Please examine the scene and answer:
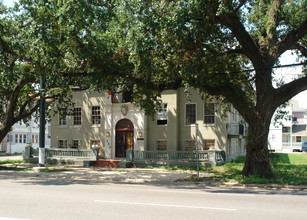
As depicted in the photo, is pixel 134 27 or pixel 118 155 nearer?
pixel 134 27

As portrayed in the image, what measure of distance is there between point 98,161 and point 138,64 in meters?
12.4

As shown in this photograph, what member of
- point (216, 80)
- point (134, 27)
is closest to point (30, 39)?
point (134, 27)

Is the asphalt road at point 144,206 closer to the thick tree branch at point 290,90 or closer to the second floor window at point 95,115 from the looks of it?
the thick tree branch at point 290,90

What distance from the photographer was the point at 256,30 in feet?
60.9

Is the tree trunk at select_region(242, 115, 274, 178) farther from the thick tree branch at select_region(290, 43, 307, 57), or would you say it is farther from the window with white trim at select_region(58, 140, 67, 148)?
the window with white trim at select_region(58, 140, 67, 148)

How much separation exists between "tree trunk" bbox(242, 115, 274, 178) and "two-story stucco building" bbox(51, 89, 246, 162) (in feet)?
27.2

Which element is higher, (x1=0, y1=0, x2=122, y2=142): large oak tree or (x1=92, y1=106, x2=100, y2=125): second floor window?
(x1=0, y1=0, x2=122, y2=142): large oak tree

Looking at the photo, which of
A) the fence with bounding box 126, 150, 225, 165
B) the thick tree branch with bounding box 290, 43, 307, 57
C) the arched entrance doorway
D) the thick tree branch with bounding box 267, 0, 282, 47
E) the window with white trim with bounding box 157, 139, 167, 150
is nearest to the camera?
the thick tree branch with bounding box 267, 0, 282, 47

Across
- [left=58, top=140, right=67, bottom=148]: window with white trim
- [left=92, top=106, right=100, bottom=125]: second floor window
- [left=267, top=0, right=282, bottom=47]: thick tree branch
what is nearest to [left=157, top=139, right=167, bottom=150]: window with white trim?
[left=92, top=106, right=100, bottom=125]: second floor window

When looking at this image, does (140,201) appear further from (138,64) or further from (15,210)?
(138,64)

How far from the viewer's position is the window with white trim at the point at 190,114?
2609 cm

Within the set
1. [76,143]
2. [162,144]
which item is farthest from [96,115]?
[162,144]

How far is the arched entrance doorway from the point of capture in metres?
27.5

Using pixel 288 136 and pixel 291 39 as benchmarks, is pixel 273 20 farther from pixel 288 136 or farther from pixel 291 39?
pixel 288 136
